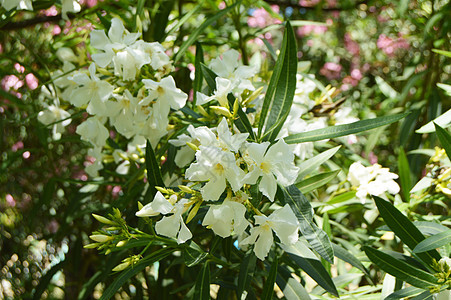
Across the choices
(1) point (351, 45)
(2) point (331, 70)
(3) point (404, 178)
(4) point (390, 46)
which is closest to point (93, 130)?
(3) point (404, 178)

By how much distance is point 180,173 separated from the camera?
3.69 ft

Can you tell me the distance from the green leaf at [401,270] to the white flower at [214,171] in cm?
32

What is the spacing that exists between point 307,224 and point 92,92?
53cm

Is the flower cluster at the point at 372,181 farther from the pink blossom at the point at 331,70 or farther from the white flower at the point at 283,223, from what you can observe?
the pink blossom at the point at 331,70

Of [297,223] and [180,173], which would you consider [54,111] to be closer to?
[180,173]

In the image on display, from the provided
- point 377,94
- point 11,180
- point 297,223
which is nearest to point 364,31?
point 377,94

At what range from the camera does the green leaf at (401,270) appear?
86 cm

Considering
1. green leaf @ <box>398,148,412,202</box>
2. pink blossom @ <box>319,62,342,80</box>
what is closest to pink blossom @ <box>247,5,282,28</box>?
pink blossom @ <box>319,62,342,80</box>

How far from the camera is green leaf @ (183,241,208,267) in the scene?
84 cm

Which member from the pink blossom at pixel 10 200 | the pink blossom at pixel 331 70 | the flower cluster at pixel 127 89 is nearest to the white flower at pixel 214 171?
the flower cluster at pixel 127 89

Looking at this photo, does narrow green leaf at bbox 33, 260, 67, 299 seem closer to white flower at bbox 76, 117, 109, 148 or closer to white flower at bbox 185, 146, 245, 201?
white flower at bbox 76, 117, 109, 148

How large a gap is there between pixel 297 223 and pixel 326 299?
35cm

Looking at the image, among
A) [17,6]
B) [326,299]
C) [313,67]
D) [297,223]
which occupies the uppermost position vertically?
[17,6]

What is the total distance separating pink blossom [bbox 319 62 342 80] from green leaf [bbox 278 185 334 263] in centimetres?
253
